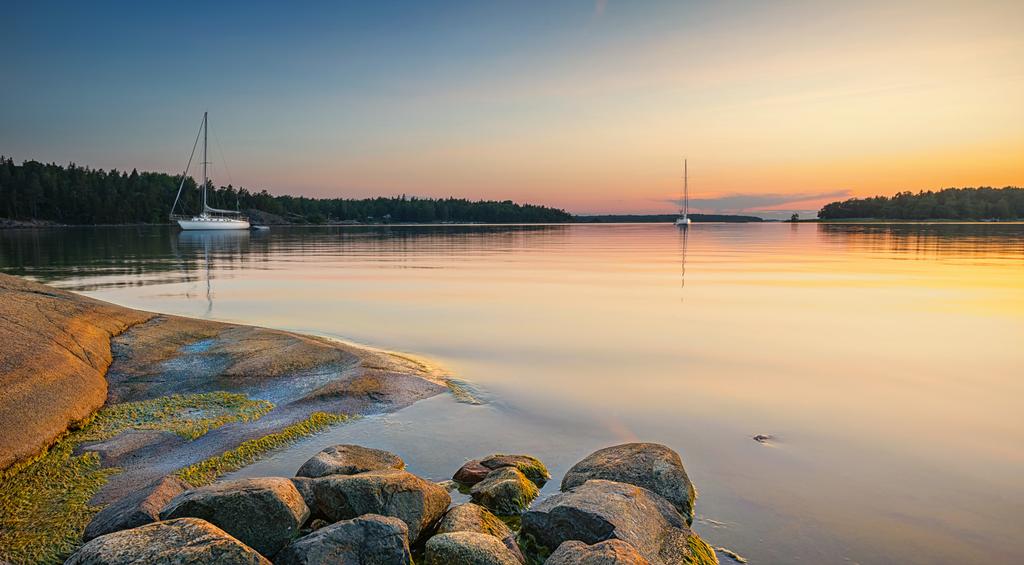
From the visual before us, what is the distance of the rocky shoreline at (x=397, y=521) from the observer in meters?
4.43

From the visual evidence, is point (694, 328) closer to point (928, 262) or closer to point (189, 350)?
point (189, 350)

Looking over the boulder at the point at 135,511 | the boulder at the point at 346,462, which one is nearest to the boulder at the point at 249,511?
the boulder at the point at 135,511

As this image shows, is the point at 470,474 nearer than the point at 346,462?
No

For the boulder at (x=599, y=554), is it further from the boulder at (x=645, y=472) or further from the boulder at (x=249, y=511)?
the boulder at (x=249, y=511)

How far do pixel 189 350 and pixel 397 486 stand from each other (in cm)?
916

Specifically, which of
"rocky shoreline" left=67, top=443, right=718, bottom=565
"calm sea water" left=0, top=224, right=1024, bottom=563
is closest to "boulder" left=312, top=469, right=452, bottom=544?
"rocky shoreline" left=67, top=443, right=718, bottom=565

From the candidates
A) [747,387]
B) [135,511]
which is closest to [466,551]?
[135,511]

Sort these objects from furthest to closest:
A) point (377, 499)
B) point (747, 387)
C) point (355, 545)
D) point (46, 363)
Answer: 1. point (747, 387)
2. point (46, 363)
3. point (377, 499)
4. point (355, 545)

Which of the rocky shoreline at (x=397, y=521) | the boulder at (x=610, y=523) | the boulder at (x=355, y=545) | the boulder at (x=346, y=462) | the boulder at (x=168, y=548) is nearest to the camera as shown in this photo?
the boulder at (x=168, y=548)

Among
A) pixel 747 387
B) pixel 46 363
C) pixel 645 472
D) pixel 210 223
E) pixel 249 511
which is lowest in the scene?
pixel 747 387

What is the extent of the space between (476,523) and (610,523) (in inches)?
49.0

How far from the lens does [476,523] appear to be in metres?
5.66

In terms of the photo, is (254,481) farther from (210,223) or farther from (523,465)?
(210,223)

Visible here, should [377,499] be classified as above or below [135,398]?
above
